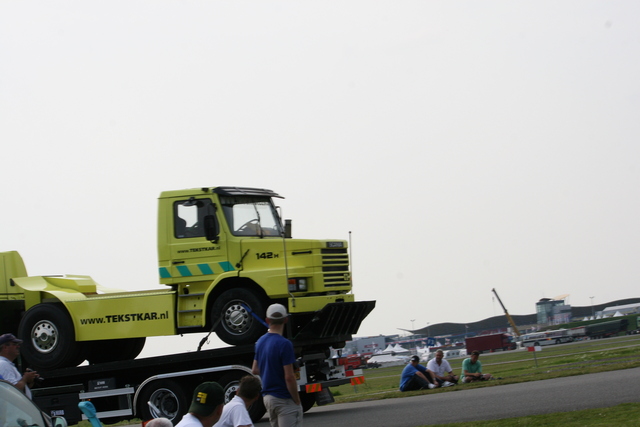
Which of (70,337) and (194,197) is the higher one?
(194,197)

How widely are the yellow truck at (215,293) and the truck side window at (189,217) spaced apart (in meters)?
0.02

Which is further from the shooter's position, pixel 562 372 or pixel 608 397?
pixel 562 372

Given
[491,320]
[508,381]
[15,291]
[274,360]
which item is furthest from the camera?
[491,320]

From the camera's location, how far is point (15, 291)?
53.7 ft

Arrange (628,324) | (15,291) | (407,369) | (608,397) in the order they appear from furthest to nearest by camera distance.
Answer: (628,324) < (407,369) < (15,291) < (608,397)

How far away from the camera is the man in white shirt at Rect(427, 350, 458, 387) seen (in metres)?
19.6

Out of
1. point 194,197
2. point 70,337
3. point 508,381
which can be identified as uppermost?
point 194,197

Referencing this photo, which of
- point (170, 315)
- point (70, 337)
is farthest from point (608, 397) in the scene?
point (70, 337)

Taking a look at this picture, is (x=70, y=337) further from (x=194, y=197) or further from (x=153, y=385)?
(x=194, y=197)

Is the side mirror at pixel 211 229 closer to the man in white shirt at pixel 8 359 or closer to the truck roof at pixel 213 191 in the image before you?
the truck roof at pixel 213 191

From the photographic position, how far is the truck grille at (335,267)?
1462 centimetres

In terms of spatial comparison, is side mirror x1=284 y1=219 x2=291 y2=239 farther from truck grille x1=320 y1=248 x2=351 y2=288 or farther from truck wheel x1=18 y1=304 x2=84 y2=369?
truck wheel x1=18 y1=304 x2=84 y2=369

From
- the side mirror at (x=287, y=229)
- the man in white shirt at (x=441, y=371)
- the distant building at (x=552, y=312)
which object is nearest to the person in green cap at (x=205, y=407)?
the side mirror at (x=287, y=229)

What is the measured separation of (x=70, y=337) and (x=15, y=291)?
1914 mm
